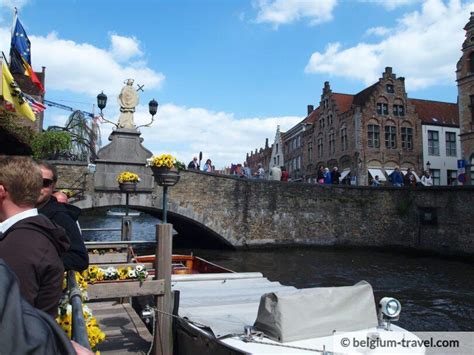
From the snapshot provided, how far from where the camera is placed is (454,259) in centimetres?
1540

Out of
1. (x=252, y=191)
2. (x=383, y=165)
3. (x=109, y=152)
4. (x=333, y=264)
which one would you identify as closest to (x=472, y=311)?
(x=333, y=264)

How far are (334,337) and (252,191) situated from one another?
1369 centimetres

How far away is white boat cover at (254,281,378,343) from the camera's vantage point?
129 inches

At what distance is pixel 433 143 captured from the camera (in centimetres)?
3002

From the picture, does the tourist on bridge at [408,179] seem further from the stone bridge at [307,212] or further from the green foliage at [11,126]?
the green foliage at [11,126]

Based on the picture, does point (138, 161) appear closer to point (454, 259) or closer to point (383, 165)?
point (454, 259)

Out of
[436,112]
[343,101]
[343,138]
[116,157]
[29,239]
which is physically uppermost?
[343,101]

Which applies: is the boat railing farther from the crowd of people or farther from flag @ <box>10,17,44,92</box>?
flag @ <box>10,17,44,92</box>

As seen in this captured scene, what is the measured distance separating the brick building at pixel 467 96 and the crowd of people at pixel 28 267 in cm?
2510

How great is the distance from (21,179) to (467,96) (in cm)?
2642

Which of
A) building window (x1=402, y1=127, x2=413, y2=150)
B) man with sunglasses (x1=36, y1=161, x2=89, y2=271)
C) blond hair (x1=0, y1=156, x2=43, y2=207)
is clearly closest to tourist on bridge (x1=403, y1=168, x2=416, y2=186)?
building window (x1=402, y1=127, x2=413, y2=150)

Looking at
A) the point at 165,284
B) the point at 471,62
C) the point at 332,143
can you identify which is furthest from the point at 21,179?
the point at 332,143

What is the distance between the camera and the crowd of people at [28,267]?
92cm

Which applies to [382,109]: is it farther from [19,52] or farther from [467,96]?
[19,52]
